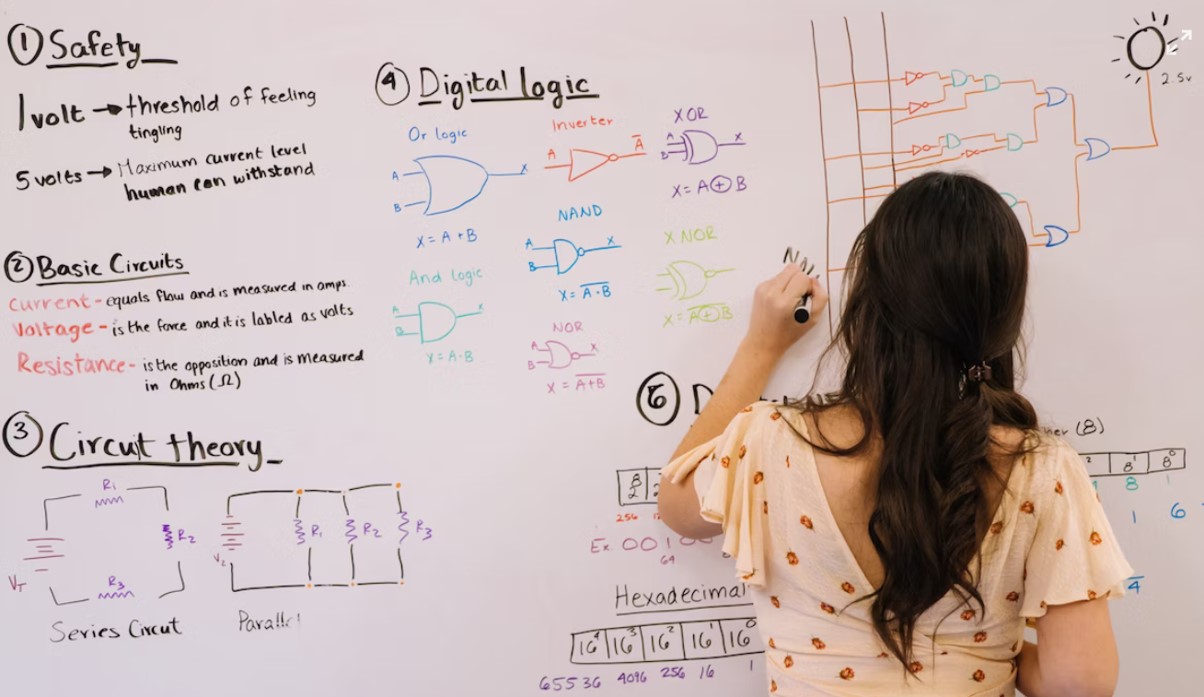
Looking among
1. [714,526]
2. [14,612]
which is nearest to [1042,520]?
[714,526]

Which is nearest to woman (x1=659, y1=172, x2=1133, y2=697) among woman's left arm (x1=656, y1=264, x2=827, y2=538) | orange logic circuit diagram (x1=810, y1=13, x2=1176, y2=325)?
woman's left arm (x1=656, y1=264, x2=827, y2=538)

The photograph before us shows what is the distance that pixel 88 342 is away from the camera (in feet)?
5.74

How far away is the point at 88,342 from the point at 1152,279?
78.4 inches

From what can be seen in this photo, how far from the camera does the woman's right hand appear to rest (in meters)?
1.70

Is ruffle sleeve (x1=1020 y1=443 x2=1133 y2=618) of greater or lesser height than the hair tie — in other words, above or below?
below

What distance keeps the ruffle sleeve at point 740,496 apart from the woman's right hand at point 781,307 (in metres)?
0.36

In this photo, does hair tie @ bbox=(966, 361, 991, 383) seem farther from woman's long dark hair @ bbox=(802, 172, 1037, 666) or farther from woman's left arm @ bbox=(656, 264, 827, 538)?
woman's left arm @ bbox=(656, 264, 827, 538)

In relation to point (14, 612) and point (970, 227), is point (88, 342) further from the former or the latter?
point (970, 227)

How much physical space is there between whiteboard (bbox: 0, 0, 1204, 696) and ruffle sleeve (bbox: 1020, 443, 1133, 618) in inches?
22.9

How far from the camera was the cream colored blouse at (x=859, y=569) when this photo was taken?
122cm

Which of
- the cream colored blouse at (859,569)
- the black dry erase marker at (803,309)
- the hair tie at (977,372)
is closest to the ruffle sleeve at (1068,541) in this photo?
the cream colored blouse at (859,569)

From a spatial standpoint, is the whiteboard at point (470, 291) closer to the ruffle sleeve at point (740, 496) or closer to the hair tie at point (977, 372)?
the ruffle sleeve at point (740, 496)

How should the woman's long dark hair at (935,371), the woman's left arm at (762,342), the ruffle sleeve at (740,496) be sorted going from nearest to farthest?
the woman's long dark hair at (935,371) < the ruffle sleeve at (740,496) < the woman's left arm at (762,342)

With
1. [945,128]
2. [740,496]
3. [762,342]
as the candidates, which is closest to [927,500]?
[740,496]
